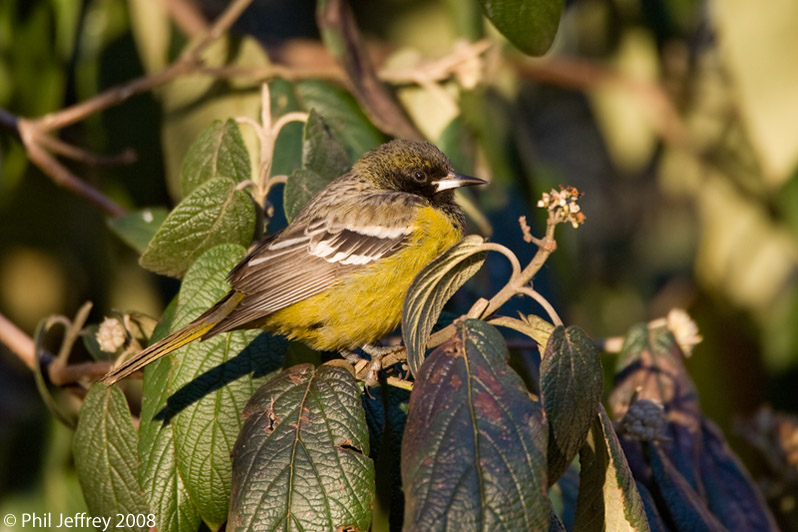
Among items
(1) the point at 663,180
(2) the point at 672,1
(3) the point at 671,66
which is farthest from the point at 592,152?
(2) the point at 672,1

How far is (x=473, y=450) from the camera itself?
1.91 m

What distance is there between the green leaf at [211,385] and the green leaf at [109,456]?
189 millimetres

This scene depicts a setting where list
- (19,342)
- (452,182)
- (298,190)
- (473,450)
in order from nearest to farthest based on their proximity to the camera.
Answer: (473,450), (298,190), (19,342), (452,182)

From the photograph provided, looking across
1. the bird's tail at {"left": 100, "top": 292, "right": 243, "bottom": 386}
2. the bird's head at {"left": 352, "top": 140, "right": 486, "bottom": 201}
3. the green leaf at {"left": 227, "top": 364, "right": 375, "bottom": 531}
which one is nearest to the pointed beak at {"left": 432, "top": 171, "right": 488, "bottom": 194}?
the bird's head at {"left": 352, "top": 140, "right": 486, "bottom": 201}

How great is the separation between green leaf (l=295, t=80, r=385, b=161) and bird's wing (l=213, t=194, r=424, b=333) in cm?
68

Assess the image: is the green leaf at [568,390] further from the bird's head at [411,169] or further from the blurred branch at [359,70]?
the blurred branch at [359,70]

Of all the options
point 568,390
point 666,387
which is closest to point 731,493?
point 666,387

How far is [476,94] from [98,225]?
223cm

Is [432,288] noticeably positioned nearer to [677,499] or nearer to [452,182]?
[677,499]

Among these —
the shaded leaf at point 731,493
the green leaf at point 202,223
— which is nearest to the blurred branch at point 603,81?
the shaded leaf at point 731,493

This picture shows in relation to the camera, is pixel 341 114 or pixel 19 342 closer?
pixel 19 342

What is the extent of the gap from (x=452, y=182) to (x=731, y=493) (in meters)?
1.59

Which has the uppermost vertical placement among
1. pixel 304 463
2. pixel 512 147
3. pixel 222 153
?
pixel 512 147

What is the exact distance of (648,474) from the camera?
280 cm
